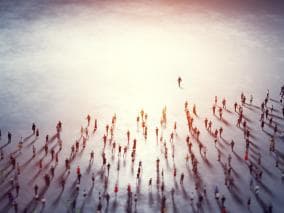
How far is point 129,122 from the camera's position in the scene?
36.4 m

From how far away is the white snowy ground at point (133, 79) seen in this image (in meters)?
29.6

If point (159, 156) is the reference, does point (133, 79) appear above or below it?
above

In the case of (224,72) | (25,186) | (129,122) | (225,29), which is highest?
(225,29)

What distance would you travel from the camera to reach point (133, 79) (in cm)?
4312

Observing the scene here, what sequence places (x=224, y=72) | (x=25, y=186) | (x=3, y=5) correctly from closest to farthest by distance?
(x=25, y=186), (x=224, y=72), (x=3, y=5)

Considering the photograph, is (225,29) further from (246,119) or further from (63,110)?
(63,110)

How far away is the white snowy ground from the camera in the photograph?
29578 mm

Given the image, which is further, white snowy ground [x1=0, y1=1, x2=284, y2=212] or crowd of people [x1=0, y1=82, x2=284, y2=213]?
white snowy ground [x1=0, y1=1, x2=284, y2=212]

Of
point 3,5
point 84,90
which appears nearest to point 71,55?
point 84,90

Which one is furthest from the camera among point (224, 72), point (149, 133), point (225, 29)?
point (225, 29)

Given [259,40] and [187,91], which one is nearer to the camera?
[187,91]

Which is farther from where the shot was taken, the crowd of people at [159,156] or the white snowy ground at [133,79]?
the white snowy ground at [133,79]

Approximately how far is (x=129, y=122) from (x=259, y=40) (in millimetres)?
19579

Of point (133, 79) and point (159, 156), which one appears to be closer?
point (159, 156)
